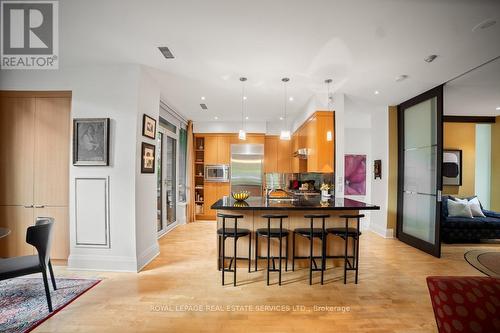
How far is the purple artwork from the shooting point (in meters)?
7.04

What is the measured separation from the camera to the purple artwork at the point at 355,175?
7.04 metres

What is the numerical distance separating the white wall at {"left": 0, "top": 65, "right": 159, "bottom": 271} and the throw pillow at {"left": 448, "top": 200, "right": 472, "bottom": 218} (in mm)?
6305

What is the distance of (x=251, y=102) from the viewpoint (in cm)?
513

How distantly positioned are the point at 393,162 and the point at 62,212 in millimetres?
6305

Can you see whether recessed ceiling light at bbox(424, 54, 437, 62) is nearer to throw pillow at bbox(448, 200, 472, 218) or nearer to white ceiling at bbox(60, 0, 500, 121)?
white ceiling at bbox(60, 0, 500, 121)

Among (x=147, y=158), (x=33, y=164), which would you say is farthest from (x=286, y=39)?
(x=33, y=164)

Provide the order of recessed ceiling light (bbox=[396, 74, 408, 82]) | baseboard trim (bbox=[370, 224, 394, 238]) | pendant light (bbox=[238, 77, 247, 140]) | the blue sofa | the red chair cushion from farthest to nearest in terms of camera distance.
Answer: baseboard trim (bbox=[370, 224, 394, 238]), the blue sofa, pendant light (bbox=[238, 77, 247, 140]), recessed ceiling light (bbox=[396, 74, 408, 82]), the red chair cushion

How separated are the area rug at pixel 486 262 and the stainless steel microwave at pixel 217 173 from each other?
5.65 m

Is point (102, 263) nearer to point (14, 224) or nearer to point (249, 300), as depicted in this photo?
point (14, 224)

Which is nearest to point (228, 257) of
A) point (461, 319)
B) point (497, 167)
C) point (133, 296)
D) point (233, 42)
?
point (133, 296)

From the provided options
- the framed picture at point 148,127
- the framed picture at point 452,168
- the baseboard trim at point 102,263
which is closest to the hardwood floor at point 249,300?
the baseboard trim at point 102,263

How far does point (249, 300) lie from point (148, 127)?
9.30ft

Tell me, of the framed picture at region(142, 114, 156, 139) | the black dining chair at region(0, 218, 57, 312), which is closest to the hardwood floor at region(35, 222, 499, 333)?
the black dining chair at region(0, 218, 57, 312)

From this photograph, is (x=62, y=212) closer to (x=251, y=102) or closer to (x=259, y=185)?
(x=251, y=102)
